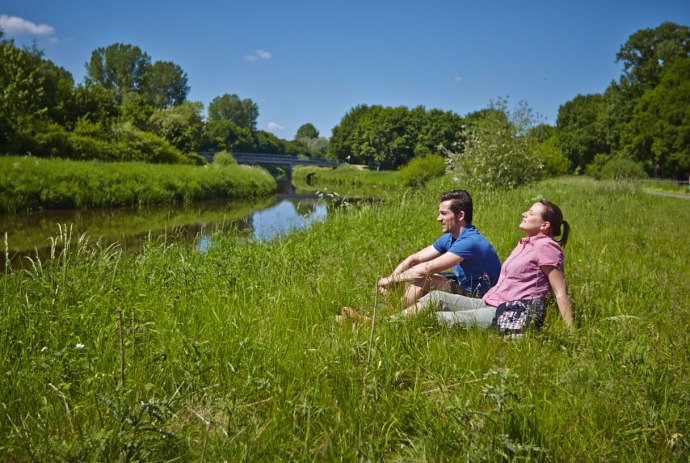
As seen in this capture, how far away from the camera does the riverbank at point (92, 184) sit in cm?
1492

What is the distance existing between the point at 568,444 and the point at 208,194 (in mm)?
24232

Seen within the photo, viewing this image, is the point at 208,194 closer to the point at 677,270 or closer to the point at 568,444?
the point at 677,270

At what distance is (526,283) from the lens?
362 centimetres

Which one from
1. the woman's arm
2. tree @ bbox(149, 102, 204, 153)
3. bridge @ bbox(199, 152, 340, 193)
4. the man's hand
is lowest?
the man's hand

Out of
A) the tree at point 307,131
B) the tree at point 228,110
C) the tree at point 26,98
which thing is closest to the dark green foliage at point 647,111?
the tree at point 26,98

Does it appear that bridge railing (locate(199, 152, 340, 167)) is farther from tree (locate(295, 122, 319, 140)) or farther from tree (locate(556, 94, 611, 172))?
tree (locate(295, 122, 319, 140))

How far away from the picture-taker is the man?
13.5 feet

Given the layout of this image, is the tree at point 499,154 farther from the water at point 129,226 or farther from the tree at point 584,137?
the tree at point 584,137

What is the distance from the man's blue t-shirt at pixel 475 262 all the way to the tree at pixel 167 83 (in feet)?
283

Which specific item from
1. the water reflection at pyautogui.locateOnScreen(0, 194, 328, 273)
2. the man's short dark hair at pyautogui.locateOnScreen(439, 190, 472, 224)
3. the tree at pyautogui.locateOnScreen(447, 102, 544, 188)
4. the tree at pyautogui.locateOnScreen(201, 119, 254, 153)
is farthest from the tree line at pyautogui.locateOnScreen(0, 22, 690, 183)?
the man's short dark hair at pyautogui.locateOnScreen(439, 190, 472, 224)

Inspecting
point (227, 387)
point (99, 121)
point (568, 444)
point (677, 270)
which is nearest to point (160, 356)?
point (227, 387)

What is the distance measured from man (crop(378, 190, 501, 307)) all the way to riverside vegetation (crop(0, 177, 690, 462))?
0.37m

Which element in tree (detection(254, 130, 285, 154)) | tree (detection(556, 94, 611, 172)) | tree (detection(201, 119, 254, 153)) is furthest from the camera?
tree (detection(254, 130, 285, 154))

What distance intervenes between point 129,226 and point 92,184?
208 inches
